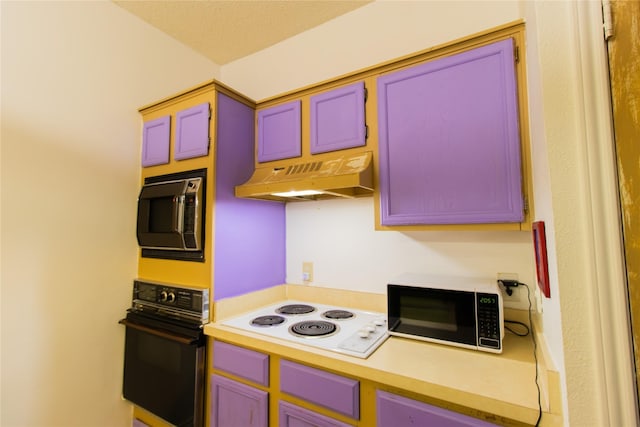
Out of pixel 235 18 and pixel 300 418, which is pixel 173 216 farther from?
pixel 235 18

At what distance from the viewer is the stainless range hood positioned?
137 centimetres

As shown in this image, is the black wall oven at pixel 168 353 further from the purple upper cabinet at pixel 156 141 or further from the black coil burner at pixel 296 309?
the purple upper cabinet at pixel 156 141

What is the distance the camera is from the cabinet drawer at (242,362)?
52.1 inches

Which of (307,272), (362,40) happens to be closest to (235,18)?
(362,40)

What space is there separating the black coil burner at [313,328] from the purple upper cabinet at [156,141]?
1.30 m

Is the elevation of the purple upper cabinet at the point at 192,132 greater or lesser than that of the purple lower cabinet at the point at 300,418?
greater

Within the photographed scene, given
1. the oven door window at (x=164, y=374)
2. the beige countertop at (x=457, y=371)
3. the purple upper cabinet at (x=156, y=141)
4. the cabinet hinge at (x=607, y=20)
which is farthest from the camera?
the purple upper cabinet at (x=156, y=141)

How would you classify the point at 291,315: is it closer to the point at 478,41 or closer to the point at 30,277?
the point at 30,277

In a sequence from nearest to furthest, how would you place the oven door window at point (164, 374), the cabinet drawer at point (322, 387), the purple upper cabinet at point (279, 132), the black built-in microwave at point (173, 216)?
the cabinet drawer at point (322, 387), the oven door window at point (164, 374), the black built-in microwave at point (173, 216), the purple upper cabinet at point (279, 132)

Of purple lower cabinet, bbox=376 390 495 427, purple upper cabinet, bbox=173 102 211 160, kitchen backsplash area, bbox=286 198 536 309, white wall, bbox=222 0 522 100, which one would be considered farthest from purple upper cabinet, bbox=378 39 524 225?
purple upper cabinet, bbox=173 102 211 160

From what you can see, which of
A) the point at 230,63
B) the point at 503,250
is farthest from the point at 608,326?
the point at 230,63

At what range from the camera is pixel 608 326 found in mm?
639

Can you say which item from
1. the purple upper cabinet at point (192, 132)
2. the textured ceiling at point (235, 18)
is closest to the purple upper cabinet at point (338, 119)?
the purple upper cabinet at point (192, 132)

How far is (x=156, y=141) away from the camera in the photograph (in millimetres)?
1894
